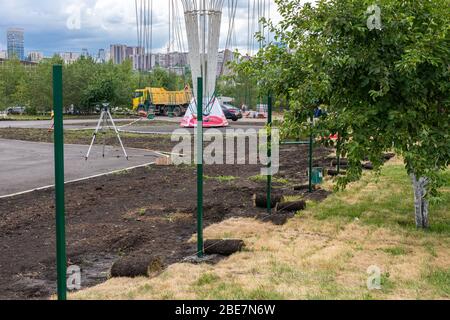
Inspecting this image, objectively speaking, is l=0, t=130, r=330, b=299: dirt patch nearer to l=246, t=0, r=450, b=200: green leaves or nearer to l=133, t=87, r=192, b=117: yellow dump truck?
l=246, t=0, r=450, b=200: green leaves

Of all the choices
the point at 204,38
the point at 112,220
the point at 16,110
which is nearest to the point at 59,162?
the point at 112,220

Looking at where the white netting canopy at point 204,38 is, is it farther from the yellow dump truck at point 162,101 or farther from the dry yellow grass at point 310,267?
the yellow dump truck at point 162,101

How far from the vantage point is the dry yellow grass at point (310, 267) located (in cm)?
508

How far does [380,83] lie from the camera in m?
6.27

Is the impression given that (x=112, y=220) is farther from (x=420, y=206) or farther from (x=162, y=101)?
(x=162, y=101)

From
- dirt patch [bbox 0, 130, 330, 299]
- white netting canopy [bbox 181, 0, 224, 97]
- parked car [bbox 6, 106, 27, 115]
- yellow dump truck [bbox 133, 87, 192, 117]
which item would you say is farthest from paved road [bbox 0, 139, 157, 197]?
parked car [bbox 6, 106, 27, 115]

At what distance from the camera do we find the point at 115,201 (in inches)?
402

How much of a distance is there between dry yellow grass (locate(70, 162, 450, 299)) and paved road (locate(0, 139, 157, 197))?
6567 mm

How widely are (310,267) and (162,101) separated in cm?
4807

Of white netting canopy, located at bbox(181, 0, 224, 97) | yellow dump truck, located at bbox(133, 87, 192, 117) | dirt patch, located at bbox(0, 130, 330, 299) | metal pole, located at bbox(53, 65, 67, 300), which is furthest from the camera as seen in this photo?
yellow dump truck, located at bbox(133, 87, 192, 117)

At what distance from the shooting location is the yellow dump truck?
5150 cm

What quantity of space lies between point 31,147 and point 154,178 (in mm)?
10145
